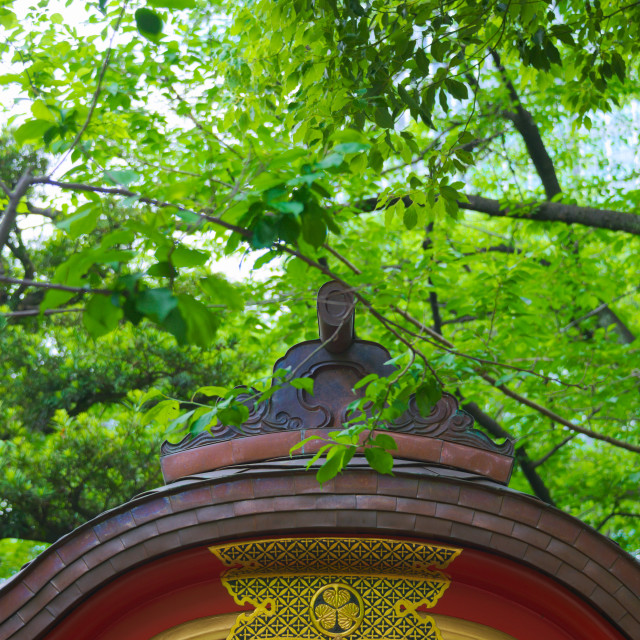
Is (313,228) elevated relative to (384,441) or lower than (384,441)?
elevated

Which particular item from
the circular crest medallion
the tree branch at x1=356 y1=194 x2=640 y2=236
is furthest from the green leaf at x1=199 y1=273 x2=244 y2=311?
the tree branch at x1=356 y1=194 x2=640 y2=236

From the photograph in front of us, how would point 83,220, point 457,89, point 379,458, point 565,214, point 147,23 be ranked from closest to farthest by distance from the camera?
point 83,220, point 147,23, point 379,458, point 457,89, point 565,214

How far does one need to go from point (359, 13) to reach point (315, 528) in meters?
2.15

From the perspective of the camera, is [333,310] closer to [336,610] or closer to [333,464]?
[333,464]

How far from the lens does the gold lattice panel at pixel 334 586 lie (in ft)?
10.4

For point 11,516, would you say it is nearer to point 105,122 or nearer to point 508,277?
point 105,122

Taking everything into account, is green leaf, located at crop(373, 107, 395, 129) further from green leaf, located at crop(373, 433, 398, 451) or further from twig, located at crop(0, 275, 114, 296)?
twig, located at crop(0, 275, 114, 296)

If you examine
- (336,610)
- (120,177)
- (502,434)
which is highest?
(502,434)

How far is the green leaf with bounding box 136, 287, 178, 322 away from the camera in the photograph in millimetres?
1730

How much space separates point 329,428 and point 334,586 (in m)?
0.67

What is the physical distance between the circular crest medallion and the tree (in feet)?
2.73

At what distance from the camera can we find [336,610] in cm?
322

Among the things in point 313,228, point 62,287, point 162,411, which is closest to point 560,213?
point 162,411

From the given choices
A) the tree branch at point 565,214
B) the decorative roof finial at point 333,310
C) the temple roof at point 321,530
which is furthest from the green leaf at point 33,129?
the tree branch at point 565,214
